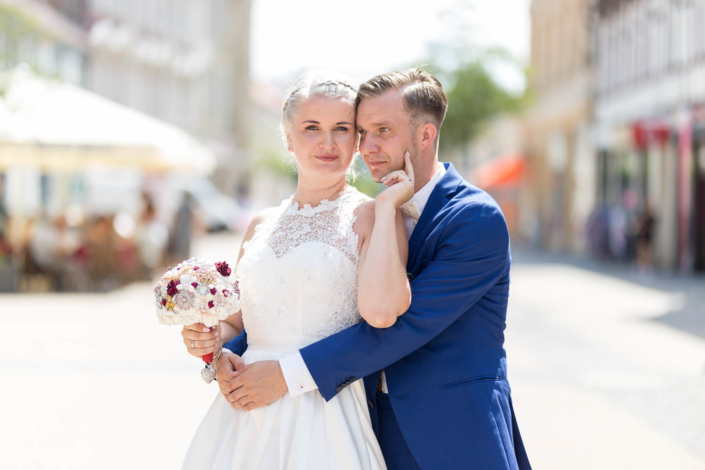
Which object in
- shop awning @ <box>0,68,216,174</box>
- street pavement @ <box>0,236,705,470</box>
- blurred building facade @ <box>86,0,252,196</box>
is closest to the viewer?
street pavement @ <box>0,236,705,470</box>

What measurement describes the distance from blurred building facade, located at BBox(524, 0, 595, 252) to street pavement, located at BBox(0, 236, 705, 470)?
53.8ft

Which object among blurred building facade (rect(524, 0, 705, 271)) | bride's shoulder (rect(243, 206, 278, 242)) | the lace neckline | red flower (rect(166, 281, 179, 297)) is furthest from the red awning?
red flower (rect(166, 281, 179, 297))

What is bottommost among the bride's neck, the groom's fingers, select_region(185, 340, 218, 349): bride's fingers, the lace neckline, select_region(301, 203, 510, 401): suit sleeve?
select_region(185, 340, 218, 349): bride's fingers

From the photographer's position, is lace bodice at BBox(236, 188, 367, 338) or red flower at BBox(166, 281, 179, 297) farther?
lace bodice at BBox(236, 188, 367, 338)

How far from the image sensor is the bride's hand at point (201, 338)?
9.03 ft

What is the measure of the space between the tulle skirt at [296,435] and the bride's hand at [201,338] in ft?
0.54

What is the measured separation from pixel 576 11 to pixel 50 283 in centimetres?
2257

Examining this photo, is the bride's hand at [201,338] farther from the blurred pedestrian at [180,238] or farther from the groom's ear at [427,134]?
the blurred pedestrian at [180,238]

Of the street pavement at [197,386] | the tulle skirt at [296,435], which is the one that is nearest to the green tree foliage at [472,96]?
the street pavement at [197,386]

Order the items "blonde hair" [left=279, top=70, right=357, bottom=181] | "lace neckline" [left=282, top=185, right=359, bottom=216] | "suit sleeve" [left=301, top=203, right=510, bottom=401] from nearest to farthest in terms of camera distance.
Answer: "suit sleeve" [left=301, top=203, right=510, bottom=401]
"blonde hair" [left=279, top=70, right=357, bottom=181]
"lace neckline" [left=282, top=185, right=359, bottom=216]

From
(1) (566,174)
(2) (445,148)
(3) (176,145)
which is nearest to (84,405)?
(3) (176,145)

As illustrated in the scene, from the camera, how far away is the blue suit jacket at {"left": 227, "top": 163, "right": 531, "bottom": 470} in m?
2.59

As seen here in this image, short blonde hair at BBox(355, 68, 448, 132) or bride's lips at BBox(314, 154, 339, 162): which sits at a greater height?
short blonde hair at BBox(355, 68, 448, 132)

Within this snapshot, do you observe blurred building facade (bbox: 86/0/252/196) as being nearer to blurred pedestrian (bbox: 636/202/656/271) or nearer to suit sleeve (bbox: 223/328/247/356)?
blurred pedestrian (bbox: 636/202/656/271)
